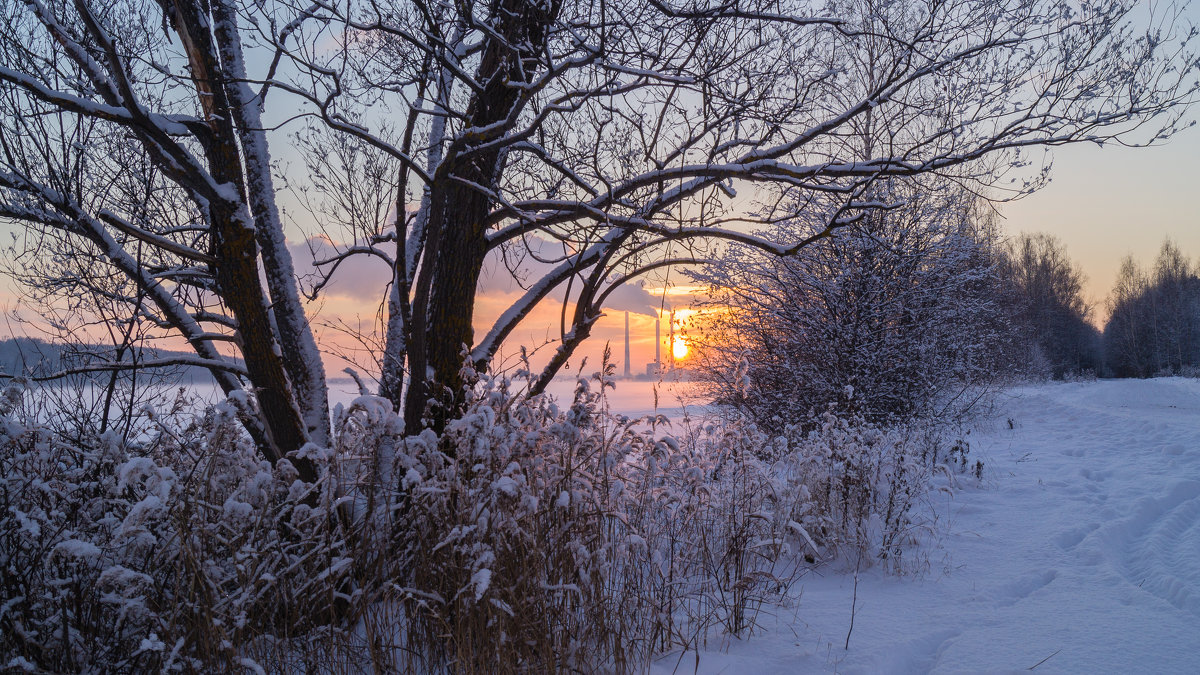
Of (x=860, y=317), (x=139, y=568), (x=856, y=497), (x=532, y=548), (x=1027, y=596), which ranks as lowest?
(x=1027, y=596)

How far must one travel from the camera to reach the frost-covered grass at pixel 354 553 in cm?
216

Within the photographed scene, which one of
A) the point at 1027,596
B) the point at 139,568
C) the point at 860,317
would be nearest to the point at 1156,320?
the point at 860,317

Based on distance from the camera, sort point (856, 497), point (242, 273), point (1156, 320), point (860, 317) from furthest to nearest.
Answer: point (1156, 320) → point (860, 317) → point (856, 497) → point (242, 273)

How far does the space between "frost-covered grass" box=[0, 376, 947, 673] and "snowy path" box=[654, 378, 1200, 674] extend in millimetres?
471

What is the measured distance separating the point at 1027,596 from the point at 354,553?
3.90 meters

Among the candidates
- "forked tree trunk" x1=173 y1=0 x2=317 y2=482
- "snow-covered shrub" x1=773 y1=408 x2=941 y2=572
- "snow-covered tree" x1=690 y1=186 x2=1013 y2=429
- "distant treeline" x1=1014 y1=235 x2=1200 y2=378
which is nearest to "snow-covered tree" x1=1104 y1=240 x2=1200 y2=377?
"distant treeline" x1=1014 y1=235 x2=1200 y2=378

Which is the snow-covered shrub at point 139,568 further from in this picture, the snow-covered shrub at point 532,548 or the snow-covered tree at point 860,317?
the snow-covered tree at point 860,317

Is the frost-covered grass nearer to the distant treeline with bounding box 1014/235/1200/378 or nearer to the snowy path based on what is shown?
the snowy path

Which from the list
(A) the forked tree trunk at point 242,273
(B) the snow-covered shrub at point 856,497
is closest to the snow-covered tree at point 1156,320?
(B) the snow-covered shrub at point 856,497

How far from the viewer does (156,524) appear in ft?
8.58

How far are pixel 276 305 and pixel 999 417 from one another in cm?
1568

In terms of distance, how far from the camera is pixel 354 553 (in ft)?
8.18

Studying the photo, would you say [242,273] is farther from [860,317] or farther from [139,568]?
[860,317]

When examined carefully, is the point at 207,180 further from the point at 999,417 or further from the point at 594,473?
the point at 999,417
